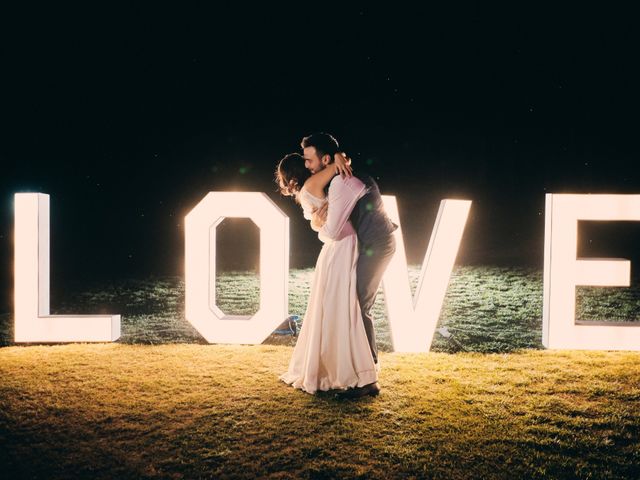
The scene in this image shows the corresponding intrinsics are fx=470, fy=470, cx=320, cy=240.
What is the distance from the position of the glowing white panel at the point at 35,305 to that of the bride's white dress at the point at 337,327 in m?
2.44

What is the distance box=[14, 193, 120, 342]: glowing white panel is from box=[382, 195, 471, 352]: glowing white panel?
301 cm

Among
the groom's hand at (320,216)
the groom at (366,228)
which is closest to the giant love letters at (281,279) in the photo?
the groom at (366,228)

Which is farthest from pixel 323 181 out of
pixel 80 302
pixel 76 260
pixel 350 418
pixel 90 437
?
pixel 76 260

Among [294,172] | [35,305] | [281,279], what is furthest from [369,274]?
[35,305]

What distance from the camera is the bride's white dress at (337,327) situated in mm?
3822

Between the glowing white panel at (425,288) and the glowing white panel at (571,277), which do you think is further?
the glowing white panel at (425,288)

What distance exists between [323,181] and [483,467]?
234 centimetres

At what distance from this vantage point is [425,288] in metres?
4.87

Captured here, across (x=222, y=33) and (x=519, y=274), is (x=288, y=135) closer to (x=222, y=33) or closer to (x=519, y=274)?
(x=222, y=33)

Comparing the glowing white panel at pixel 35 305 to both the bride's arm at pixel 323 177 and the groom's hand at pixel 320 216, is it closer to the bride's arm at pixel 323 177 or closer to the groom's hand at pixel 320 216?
the groom's hand at pixel 320 216

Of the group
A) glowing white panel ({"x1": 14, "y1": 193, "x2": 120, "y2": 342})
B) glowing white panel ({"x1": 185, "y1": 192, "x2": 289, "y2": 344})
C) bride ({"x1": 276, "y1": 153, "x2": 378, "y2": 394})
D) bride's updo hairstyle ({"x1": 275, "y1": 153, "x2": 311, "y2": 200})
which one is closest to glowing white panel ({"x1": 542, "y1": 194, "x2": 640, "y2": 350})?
bride ({"x1": 276, "y1": 153, "x2": 378, "y2": 394})

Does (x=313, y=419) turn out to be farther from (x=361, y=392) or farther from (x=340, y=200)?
(x=340, y=200)

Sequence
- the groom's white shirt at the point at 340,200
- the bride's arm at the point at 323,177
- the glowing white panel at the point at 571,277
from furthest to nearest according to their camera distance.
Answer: the glowing white panel at the point at 571,277 < the bride's arm at the point at 323,177 < the groom's white shirt at the point at 340,200

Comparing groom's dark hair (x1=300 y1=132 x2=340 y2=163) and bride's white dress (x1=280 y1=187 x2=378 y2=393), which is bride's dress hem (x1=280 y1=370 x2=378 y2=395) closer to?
bride's white dress (x1=280 y1=187 x2=378 y2=393)
